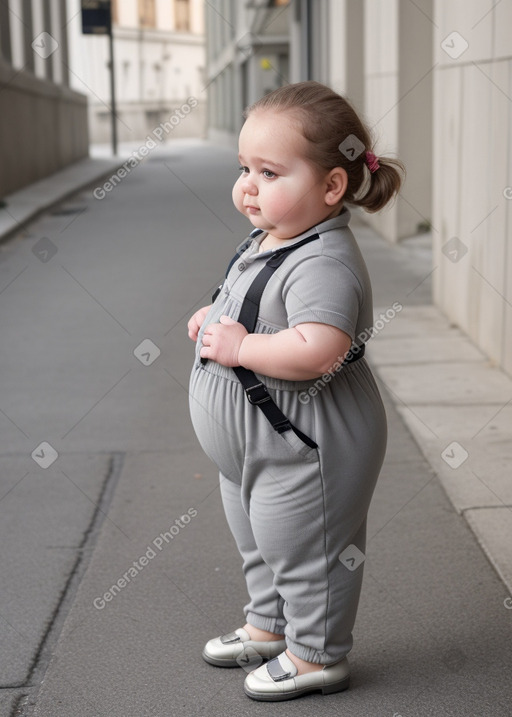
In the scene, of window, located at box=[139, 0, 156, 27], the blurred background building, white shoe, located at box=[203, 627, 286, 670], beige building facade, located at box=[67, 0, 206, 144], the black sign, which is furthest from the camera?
window, located at box=[139, 0, 156, 27]

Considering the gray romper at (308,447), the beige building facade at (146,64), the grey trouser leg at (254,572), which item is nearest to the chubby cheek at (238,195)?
the gray romper at (308,447)

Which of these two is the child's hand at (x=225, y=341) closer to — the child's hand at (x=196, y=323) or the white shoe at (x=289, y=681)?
the child's hand at (x=196, y=323)

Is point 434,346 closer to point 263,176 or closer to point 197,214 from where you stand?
point 263,176

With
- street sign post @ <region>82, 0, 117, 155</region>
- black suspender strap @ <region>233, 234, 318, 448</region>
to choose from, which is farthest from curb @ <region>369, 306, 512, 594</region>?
street sign post @ <region>82, 0, 117, 155</region>

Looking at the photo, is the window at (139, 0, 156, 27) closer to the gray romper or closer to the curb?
the curb

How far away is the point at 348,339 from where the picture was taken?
2184 millimetres

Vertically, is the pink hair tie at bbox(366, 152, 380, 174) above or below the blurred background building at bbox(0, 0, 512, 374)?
above

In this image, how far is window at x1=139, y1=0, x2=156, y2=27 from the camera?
5350 centimetres

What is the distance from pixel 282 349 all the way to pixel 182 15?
59057 millimetres

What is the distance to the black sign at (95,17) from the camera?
31828 mm

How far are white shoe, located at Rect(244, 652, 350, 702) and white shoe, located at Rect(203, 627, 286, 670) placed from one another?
118 mm

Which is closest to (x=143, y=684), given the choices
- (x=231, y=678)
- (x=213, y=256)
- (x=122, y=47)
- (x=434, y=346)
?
(x=231, y=678)

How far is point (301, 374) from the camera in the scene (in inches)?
86.5

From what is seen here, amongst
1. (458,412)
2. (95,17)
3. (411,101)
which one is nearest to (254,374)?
(458,412)
